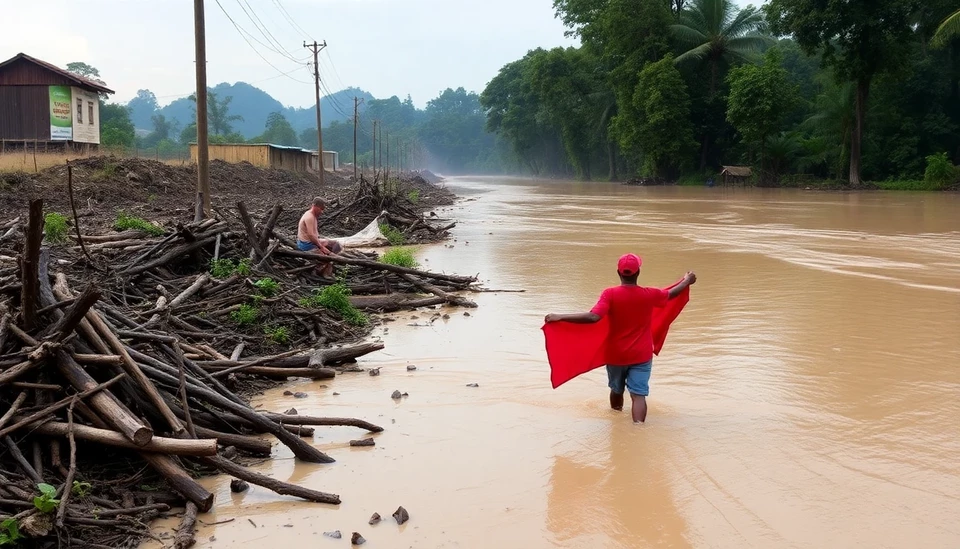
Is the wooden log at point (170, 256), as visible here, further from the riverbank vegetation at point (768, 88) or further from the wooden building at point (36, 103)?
the riverbank vegetation at point (768, 88)

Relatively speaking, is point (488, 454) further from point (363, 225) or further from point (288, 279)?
point (363, 225)

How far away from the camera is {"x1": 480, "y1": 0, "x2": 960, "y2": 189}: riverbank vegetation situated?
39812 mm

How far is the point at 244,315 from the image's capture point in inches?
309

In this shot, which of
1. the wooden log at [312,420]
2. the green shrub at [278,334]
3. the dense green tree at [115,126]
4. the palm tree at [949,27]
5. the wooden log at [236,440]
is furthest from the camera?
the dense green tree at [115,126]

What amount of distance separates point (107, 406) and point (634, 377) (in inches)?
138

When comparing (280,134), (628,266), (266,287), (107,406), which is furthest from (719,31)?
(280,134)

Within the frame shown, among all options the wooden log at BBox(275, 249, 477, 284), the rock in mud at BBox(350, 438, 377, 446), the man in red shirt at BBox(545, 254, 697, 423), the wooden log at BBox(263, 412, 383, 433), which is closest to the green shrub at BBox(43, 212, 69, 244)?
the wooden log at BBox(275, 249, 477, 284)

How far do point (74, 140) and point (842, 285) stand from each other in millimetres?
34192

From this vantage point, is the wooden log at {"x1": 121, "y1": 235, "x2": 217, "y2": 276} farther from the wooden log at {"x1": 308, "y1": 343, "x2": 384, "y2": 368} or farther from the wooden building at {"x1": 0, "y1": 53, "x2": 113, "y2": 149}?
the wooden building at {"x1": 0, "y1": 53, "x2": 113, "y2": 149}

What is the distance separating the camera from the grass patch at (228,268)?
8938mm

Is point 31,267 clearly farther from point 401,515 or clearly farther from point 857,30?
point 857,30

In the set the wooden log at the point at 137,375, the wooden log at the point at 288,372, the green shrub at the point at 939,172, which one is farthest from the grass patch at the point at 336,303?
the green shrub at the point at 939,172

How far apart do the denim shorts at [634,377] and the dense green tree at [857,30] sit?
1497 inches

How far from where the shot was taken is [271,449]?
204 inches
